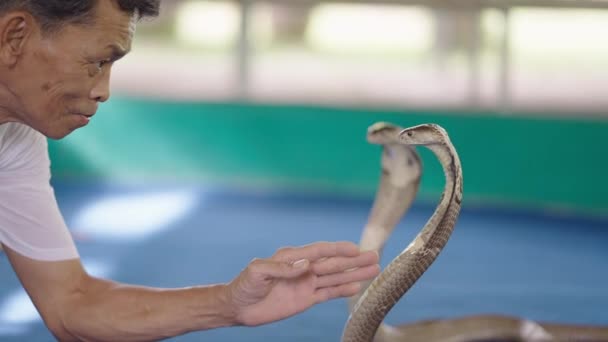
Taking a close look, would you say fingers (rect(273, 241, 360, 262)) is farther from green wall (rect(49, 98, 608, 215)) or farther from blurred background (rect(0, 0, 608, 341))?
green wall (rect(49, 98, 608, 215))

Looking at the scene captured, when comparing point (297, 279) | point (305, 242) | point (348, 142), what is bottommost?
point (305, 242)

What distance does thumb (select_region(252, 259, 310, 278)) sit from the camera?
1757mm

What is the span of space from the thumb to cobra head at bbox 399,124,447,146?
1.28 ft

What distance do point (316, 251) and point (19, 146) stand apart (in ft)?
2.15

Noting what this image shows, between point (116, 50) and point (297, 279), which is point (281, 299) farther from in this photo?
point (116, 50)

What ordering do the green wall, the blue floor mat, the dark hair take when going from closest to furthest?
1. the dark hair
2. the blue floor mat
3. the green wall

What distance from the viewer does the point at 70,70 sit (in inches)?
70.6

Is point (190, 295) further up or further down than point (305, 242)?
further up

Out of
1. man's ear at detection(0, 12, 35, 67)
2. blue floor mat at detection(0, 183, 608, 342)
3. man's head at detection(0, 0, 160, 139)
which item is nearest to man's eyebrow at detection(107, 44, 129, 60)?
man's head at detection(0, 0, 160, 139)

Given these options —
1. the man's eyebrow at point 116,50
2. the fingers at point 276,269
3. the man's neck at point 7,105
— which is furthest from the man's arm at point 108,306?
the man's eyebrow at point 116,50

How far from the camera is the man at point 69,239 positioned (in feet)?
5.78

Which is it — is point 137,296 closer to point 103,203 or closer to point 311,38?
A: point 103,203

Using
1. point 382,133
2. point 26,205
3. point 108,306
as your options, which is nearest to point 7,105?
point 26,205

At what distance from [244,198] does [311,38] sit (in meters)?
1.72
